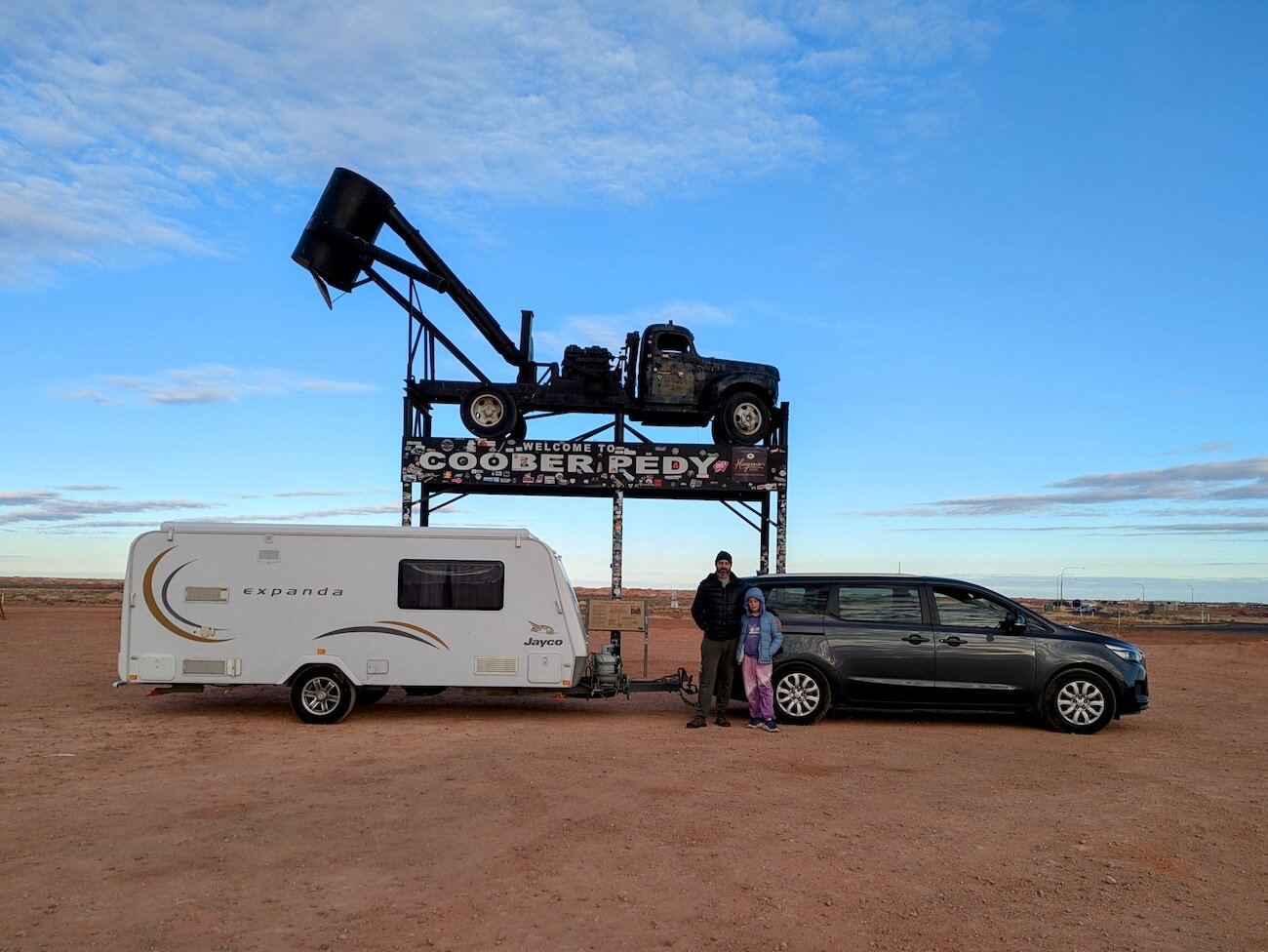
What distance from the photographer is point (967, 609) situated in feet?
38.5

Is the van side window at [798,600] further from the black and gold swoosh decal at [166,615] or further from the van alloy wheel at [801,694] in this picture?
the black and gold swoosh decal at [166,615]

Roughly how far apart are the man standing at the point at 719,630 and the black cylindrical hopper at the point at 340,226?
11389mm

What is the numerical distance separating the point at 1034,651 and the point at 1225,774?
2548mm

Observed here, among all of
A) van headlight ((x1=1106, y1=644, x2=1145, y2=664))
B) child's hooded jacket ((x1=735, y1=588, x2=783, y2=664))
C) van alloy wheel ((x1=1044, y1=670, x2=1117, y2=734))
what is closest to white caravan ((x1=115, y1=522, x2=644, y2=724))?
child's hooded jacket ((x1=735, y1=588, x2=783, y2=664))

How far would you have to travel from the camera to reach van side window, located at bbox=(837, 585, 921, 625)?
38.3ft

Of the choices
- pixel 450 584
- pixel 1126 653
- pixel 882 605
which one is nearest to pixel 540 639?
pixel 450 584

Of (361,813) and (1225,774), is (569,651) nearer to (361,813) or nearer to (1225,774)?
(361,813)

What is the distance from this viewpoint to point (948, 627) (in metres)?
11.6

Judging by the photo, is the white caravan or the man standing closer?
the man standing

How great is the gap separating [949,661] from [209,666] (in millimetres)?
8435

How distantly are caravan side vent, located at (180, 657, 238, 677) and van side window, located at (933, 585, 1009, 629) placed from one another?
8.14 meters

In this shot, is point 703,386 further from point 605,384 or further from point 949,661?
point 949,661

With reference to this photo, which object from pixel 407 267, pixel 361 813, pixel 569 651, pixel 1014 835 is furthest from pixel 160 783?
pixel 407 267

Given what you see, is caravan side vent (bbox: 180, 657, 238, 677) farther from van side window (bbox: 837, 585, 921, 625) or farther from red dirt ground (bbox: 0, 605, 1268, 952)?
van side window (bbox: 837, 585, 921, 625)
